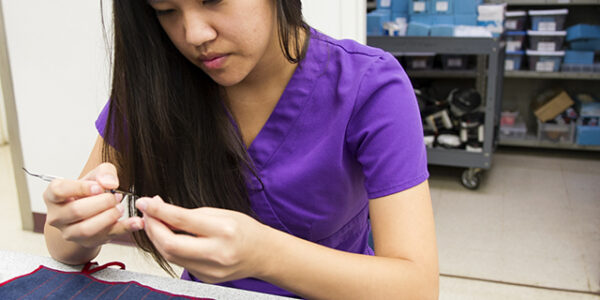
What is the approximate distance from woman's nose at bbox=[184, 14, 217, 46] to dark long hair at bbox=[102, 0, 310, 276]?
0.14 m

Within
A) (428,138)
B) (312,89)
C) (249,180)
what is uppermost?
(312,89)

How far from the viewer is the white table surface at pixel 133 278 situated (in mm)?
828

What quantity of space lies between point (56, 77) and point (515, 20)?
2.74 metres

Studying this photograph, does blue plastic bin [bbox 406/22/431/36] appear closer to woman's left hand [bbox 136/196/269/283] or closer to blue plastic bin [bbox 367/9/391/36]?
blue plastic bin [bbox 367/9/391/36]

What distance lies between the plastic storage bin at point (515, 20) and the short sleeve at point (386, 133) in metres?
2.82

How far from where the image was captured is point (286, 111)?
98 cm

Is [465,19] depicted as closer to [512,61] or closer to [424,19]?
[424,19]

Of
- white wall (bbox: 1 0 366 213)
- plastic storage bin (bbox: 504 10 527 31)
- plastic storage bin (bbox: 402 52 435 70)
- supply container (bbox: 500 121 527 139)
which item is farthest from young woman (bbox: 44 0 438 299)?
supply container (bbox: 500 121 527 139)

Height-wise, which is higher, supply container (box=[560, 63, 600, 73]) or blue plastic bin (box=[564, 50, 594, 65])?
blue plastic bin (box=[564, 50, 594, 65])

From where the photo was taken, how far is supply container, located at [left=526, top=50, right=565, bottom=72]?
11.2 feet

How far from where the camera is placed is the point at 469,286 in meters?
2.13

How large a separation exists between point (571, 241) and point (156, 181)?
2.16 metres

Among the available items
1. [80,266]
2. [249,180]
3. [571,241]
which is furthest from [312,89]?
[571,241]

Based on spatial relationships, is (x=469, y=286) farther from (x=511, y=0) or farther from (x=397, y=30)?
(x=511, y=0)
